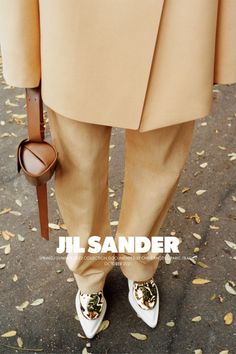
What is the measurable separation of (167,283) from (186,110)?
3.80 feet

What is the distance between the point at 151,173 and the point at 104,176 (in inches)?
6.4

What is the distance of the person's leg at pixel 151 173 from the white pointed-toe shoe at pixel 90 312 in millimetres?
321

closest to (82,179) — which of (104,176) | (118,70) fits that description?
(104,176)

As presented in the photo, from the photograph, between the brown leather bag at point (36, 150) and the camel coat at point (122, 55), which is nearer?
the camel coat at point (122, 55)

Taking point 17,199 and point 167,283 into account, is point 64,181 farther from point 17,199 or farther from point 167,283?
point 17,199

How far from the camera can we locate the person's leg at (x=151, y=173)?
1.50 metres

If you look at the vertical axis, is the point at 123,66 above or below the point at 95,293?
above

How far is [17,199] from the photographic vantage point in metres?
2.73

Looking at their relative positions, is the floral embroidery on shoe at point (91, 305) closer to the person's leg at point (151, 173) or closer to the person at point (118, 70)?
the person's leg at point (151, 173)

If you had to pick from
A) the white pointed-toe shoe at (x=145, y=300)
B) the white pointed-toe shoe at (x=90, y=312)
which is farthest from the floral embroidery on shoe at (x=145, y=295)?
the white pointed-toe shoe at (x=90, y=312)

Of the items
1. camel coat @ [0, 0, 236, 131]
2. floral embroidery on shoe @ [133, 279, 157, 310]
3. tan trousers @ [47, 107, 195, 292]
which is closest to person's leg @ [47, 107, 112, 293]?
tan trousers @ [47, 107, 195, 292]

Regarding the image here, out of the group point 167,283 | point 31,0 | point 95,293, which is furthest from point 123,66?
point 167,283

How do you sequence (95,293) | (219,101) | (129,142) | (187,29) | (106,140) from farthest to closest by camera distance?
(219,101) < (95,293) < (129,142) < (106,140) < (187,29)

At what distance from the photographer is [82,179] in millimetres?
1531
